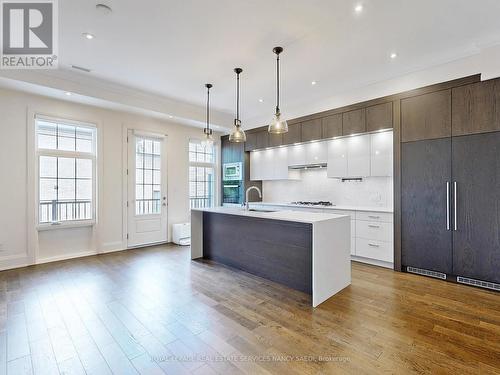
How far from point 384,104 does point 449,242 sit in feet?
7.34

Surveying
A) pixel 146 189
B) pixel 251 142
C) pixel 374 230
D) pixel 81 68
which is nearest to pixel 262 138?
pixel 251 142

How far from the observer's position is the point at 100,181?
4.98 meters

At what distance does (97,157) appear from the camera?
4.96 metres

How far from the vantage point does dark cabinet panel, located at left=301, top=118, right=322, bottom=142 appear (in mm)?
5055

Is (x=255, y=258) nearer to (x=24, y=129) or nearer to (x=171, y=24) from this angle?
(x=171, y=24)

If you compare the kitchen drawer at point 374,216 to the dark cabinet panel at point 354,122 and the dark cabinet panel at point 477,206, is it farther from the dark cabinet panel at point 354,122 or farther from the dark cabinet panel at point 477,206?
the dark cabinet panel at point 354,122

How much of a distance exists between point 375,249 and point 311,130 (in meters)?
2.48

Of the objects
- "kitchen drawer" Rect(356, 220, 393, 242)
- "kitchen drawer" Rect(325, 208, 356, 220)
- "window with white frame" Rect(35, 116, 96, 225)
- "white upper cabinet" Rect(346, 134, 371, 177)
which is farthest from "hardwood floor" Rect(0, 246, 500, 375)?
"white upper cabinet" Rect(346, 134, 371, 177)

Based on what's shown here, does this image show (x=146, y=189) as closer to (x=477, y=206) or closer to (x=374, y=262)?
(x=374, y=262)

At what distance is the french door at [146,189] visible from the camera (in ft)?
17.8

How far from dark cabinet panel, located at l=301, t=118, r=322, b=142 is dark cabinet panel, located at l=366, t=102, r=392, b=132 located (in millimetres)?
934

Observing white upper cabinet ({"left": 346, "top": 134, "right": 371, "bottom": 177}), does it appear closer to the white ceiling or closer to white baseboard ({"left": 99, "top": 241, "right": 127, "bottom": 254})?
the white ceiling

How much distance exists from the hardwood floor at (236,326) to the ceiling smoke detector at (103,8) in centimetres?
303

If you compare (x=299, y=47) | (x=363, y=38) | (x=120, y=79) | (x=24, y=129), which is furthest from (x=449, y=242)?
(x=24, y=129)
